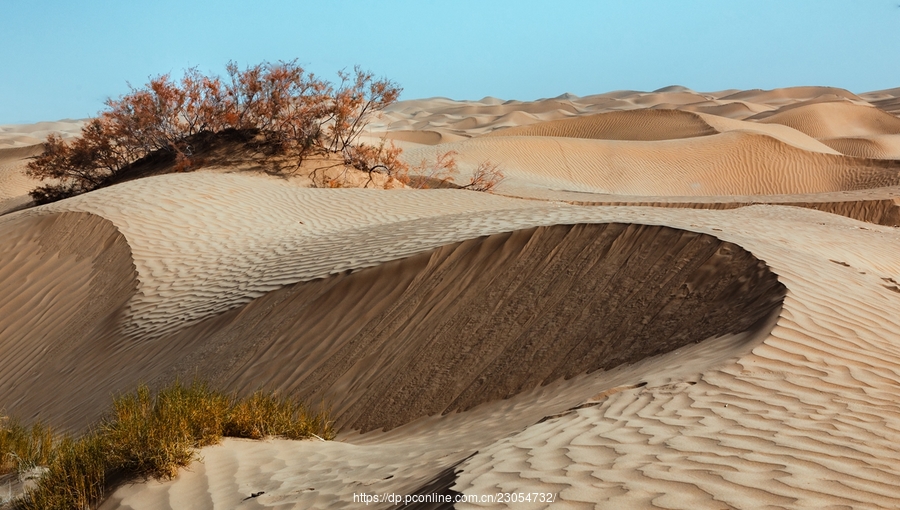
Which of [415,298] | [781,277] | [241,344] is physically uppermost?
[781,277]

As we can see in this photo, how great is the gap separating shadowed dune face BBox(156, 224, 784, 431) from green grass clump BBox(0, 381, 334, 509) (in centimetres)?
147

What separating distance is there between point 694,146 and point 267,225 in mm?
26283

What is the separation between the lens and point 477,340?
23.7ft

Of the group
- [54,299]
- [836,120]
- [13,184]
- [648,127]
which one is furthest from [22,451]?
[836,120]

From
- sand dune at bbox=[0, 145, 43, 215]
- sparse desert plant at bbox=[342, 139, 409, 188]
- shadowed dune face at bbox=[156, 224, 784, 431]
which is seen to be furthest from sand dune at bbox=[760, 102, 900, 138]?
shadowed dune face at bbox=[156, 224, 784, 431]

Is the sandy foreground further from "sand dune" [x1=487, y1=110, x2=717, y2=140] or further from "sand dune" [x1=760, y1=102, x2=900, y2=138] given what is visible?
"sand dune" [x1=760, y1=102, x2=900, y2=138]

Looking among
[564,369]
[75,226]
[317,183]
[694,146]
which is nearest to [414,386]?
[564,369]

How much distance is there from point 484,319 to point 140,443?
379 centimetres

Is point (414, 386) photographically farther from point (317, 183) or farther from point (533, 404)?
point (317, 183)

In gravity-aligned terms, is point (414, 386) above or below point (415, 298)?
below

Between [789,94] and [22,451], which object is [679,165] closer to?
[22,451]

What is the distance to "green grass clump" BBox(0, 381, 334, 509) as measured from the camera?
4.11m

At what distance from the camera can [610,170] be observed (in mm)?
33875

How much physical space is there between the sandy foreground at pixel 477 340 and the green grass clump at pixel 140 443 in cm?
13
